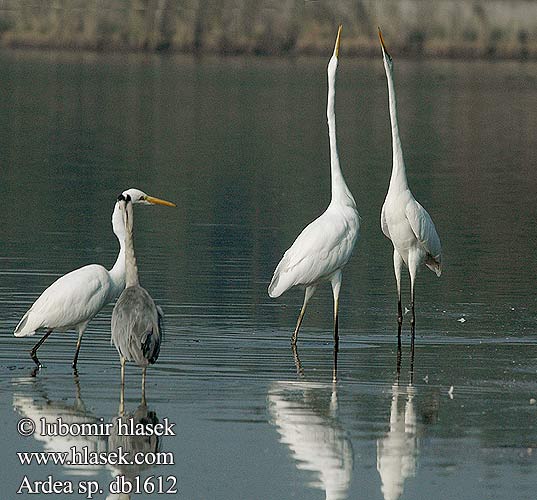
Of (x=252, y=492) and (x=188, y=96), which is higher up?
(x=188, y=96)

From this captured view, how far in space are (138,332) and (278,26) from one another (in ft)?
174

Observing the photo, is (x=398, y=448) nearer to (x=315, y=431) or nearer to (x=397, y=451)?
(x=397, y=451)

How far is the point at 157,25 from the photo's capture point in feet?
207

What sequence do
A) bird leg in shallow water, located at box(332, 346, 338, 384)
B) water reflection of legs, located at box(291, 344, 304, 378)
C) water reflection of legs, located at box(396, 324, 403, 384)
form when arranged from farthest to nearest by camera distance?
water reflection of legs, located at box(396, 324, 403, 384), water reflection of legs, located at box(291, 344, 304, 378), bird leg in shallow water, located at box(332, 346, 338, 384)

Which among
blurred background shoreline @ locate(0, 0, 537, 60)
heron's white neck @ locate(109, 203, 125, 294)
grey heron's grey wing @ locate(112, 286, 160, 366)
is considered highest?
blurred background shoreline @ locate(0, 0, 537, 60)

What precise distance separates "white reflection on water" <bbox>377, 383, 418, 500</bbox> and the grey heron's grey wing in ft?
5.25

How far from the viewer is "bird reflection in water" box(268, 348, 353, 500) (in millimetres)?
8586

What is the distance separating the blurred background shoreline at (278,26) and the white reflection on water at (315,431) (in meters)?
49.1

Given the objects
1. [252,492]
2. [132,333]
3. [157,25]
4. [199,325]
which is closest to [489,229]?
[199,325]

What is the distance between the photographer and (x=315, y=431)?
9508 millimetres

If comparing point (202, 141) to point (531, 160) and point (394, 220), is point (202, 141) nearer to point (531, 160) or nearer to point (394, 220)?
point (531, 160)

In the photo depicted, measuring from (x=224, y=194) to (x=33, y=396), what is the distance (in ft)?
40.8

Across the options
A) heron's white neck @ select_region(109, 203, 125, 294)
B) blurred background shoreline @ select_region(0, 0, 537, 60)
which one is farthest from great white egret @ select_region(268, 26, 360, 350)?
blurred background shoreline @ select_region(0, 0, 537, 60)

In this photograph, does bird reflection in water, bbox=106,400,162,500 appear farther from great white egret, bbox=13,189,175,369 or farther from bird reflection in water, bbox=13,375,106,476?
great white egret, bbox=13,189,175,369
